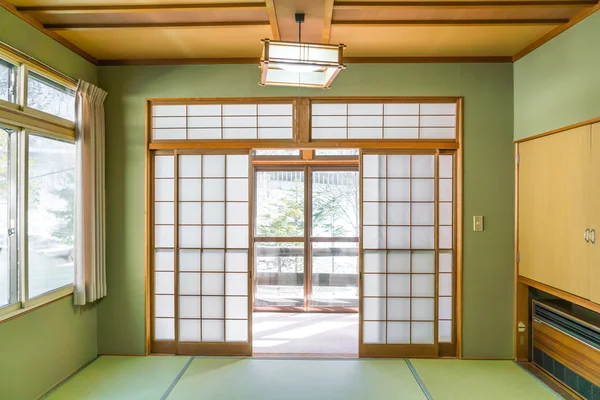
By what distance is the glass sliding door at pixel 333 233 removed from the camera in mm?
→ 6043

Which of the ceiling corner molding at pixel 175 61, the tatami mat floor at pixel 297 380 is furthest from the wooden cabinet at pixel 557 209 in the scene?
the ceiling corner molding at pixel 175 61

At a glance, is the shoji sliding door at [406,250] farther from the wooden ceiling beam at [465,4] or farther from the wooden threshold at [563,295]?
the wooden ceiling beam at [465,4]

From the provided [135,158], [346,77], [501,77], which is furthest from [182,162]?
[501,77]

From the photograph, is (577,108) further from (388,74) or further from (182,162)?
(182,162)

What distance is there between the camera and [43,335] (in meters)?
3.20

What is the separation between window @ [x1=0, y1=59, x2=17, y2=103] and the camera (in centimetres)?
282

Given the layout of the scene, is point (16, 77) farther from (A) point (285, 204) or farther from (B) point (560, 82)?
(B) point (560, 82)

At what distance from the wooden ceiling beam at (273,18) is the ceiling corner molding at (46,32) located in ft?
Result: 5.86

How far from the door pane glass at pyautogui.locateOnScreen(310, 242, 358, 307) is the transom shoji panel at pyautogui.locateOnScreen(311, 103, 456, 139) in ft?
7.87

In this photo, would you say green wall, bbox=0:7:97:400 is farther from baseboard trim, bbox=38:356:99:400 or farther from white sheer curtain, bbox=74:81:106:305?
white sheer curtain, bbox=74:81:106:305

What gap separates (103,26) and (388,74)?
2.56 meters

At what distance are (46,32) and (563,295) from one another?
4654 millimetres

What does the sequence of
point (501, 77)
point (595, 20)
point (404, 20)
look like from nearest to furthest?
1. point (595, 20)
2. point (404, 20)
3. point (501, 77)

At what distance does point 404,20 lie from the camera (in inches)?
125
